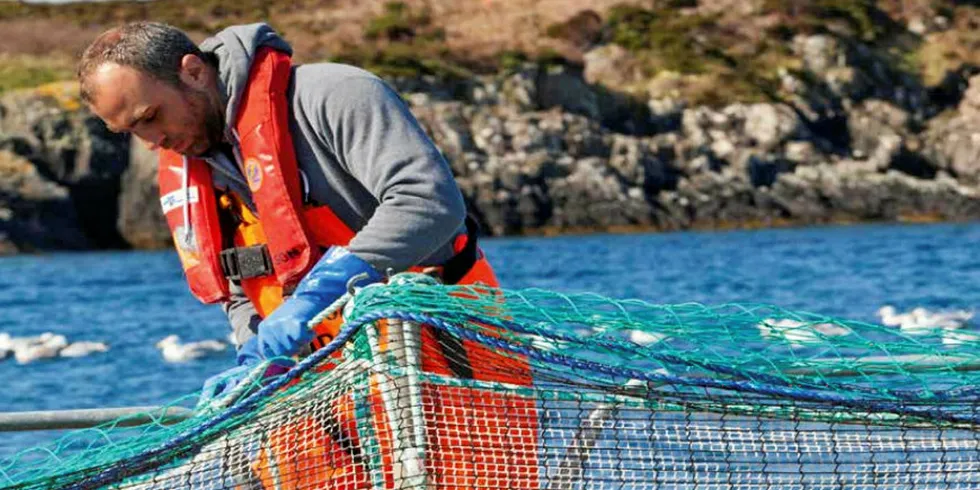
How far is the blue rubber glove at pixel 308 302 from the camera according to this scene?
148 inches

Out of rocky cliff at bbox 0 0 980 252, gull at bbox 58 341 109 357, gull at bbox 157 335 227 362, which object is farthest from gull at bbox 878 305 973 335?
rocky cliff at bbox 0 0 980 252

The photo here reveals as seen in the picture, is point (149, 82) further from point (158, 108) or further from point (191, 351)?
point (191, 351)

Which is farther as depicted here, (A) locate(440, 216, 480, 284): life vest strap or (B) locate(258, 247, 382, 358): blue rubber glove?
(A) locate(440, 216, 480, 284): life vest strap

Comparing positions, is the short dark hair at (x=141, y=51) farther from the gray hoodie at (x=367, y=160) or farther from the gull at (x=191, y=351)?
the gull at (x=191, y=351)

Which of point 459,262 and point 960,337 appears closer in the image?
point 459,262

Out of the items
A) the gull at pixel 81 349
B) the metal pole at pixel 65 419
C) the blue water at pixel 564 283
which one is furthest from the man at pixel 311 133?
the gull at pixel 81 349

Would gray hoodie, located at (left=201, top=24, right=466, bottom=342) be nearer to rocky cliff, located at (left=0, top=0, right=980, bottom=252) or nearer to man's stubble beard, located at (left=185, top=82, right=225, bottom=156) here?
man's stubble beard, located at (left=185, top=82, right=225, bottom=156)

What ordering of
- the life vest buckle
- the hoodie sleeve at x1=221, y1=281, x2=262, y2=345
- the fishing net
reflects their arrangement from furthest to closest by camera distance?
the hoodie sleeve at x1=221, y1=281, x2=262, y2=345 < the life vest buckle < the fishing net

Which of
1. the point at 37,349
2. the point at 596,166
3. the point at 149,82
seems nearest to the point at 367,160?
the point at 149,82

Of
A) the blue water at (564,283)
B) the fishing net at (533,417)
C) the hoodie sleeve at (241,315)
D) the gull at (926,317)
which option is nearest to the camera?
the fishing net at (533,417)

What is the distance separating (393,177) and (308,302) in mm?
323

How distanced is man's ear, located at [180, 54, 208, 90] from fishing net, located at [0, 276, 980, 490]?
70 cm

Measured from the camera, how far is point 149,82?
3.92 m

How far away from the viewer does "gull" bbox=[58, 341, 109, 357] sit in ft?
67.7
